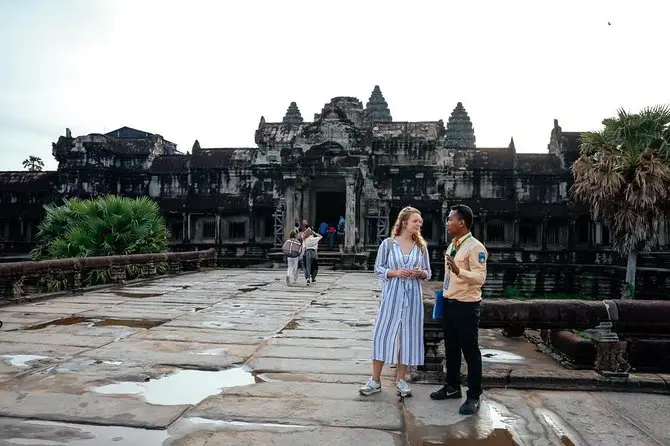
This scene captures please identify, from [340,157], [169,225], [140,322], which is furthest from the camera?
[169,225]

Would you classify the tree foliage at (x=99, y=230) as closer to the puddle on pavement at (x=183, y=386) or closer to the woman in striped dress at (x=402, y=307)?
the puddle on pavement at (x=183, y=386)

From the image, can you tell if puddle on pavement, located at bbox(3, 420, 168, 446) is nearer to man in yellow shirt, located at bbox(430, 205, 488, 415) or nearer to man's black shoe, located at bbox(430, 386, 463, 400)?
man's black shoe, located at bbox(430, 386, 463, 400)

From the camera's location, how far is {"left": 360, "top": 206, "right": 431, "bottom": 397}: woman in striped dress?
4422 mm

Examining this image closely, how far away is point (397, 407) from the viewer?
415 cm

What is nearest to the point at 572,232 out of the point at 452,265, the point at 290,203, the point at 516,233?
the point at 516,233

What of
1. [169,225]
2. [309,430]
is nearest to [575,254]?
[169,225]

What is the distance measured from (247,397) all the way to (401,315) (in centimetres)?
145

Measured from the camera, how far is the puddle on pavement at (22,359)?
5.19m

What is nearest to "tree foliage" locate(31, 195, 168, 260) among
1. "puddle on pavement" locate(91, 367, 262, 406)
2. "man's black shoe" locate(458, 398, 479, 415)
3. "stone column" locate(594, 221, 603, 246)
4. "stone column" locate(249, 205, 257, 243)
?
"stone column" locate(249, 205, 257, 243)

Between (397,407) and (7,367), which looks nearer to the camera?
(397,407)

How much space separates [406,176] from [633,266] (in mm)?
11362

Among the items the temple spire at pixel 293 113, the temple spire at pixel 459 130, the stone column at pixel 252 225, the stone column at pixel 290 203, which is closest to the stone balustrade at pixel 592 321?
the stone column at pixel 290 203

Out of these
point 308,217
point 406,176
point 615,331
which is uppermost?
point 406,176

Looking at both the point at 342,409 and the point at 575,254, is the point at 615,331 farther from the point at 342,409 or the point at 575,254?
the point at 575,254
